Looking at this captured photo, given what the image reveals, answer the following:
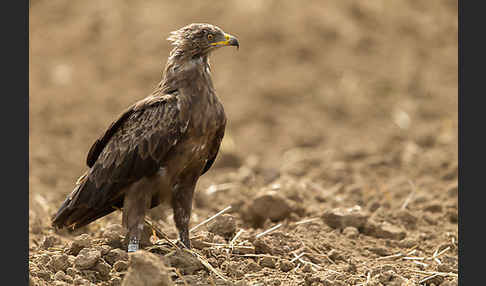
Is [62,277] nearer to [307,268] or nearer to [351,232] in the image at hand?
[307,268]

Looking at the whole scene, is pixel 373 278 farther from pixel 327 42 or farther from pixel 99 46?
pixel 99 46

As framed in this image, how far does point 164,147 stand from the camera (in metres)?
6.45

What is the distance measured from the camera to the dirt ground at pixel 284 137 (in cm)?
680

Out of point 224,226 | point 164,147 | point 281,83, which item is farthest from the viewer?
point 281,83

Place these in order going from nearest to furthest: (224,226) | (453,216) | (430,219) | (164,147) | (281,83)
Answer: (164,147), (224,226), (430,219), (453,216), (281,83)

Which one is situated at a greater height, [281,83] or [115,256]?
[115,256]

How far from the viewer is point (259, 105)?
47.9 feet

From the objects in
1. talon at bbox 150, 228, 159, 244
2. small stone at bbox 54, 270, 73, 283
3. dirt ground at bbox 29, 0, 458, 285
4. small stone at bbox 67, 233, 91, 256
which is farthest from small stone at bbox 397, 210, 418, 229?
small stone at bbox 54, 270, 73, 283

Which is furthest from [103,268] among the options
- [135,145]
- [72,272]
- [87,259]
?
[135,145]

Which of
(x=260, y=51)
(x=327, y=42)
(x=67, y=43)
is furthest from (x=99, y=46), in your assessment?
(x=327, y=42)

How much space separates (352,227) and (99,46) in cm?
1049

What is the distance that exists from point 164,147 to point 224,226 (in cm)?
128

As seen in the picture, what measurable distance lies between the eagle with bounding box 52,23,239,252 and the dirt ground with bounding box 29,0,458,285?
345 mm

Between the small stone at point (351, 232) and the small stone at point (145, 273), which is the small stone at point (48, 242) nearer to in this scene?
the small stone at point (145, 273)
